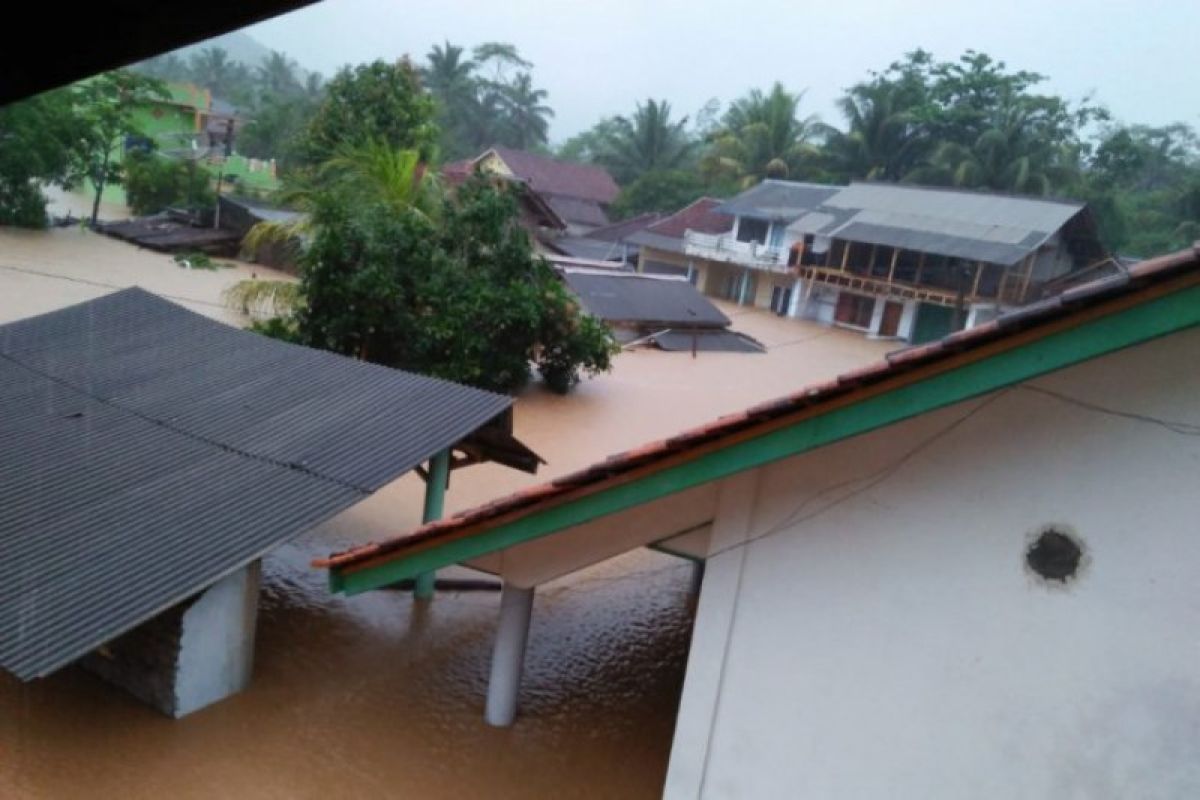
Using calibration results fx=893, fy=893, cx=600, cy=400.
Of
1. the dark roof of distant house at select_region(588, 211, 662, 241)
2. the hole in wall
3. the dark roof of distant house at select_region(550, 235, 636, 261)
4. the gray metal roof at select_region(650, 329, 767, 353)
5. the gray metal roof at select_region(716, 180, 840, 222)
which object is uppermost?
the gray metal roof at select_region(716, 180, 840, 222)

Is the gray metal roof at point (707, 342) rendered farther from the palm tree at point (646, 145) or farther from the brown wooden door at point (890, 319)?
the palm tree at point (646, 145)

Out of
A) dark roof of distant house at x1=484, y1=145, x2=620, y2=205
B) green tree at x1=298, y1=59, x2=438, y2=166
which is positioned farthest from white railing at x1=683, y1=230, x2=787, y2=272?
green tree at x1=298, y1=59, x2=438, y2=166

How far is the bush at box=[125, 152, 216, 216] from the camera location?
35625mm

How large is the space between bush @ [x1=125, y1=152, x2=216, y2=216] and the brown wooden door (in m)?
27.3

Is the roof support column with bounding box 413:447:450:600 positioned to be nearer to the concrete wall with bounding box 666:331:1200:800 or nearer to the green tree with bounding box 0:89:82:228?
the concrete wall with bounding box 666:331:1200:800

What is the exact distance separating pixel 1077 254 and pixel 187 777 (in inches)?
1333

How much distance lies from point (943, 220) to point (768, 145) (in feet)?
47.4

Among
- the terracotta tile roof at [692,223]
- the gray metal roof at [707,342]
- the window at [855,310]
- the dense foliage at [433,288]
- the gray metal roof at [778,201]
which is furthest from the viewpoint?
the terracotta tile roof at [692,223]

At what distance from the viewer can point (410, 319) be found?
16.3 m

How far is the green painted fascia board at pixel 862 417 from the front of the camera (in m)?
3.15

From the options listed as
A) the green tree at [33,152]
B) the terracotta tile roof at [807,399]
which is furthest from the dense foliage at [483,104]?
the terracotta tile roof at [807,399]

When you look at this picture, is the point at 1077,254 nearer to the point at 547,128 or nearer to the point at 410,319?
the point at 410,319

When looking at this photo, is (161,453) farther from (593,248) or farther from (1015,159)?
(1015,159)

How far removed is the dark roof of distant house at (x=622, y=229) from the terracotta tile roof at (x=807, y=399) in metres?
37.7
